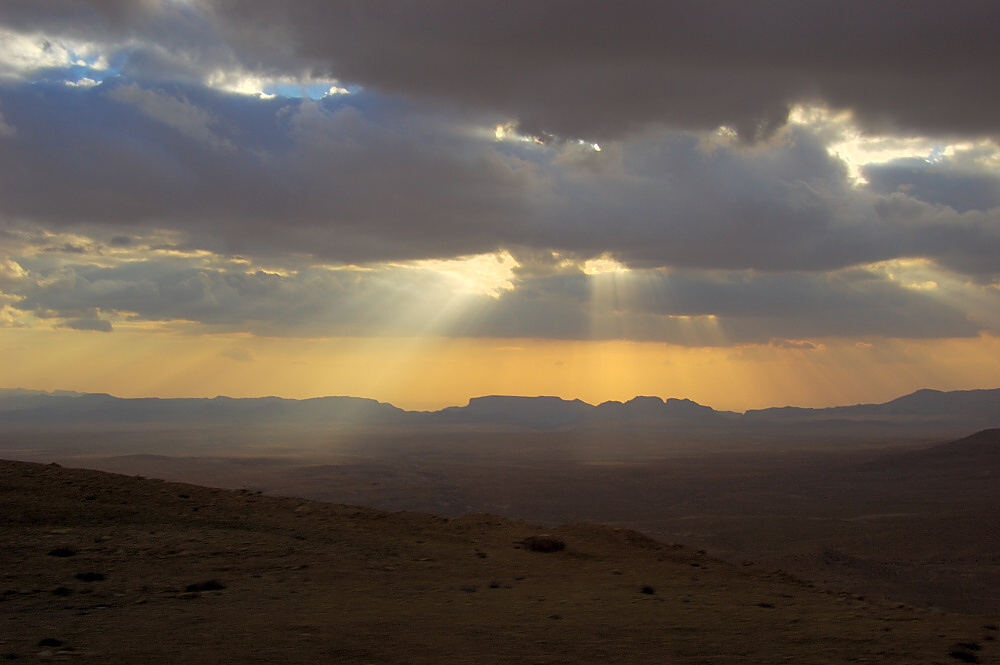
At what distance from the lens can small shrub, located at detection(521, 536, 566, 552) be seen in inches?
712

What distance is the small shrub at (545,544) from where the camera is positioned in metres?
18.1

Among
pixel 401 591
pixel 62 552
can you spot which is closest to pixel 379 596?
pixel 401 591

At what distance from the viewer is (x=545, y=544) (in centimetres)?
1820

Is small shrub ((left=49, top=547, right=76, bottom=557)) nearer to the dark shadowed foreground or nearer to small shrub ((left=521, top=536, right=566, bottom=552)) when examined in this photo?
the dark shadowed foreground

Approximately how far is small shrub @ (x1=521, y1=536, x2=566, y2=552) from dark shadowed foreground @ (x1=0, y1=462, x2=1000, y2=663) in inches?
2.2

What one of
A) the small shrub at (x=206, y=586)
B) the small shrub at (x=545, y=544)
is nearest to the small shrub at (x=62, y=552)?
the small shrub at (x=206, y=586)

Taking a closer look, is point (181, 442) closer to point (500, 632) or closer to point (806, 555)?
point (806, 555)

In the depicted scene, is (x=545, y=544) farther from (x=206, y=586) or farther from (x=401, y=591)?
(x=206, y=586)

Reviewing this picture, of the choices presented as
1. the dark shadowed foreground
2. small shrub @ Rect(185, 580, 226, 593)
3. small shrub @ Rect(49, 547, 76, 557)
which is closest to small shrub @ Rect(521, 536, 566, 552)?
A: the dark shadowed foreground

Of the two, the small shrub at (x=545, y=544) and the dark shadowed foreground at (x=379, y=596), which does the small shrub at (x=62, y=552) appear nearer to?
the dark shadowed foreground at (x=379, y=596)

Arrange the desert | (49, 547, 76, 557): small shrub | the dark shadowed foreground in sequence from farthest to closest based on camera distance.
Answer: (49, 547, 76, 557): small shrub → the desert → the dark shadowed foreground

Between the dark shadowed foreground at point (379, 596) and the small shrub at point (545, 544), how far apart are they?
5 cm

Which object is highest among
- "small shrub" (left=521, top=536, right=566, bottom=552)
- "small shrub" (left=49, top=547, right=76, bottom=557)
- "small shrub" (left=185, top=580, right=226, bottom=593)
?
"small shrub" (left=49, top=547, right=76, bottom=557)

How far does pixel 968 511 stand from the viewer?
5369 centimetres
